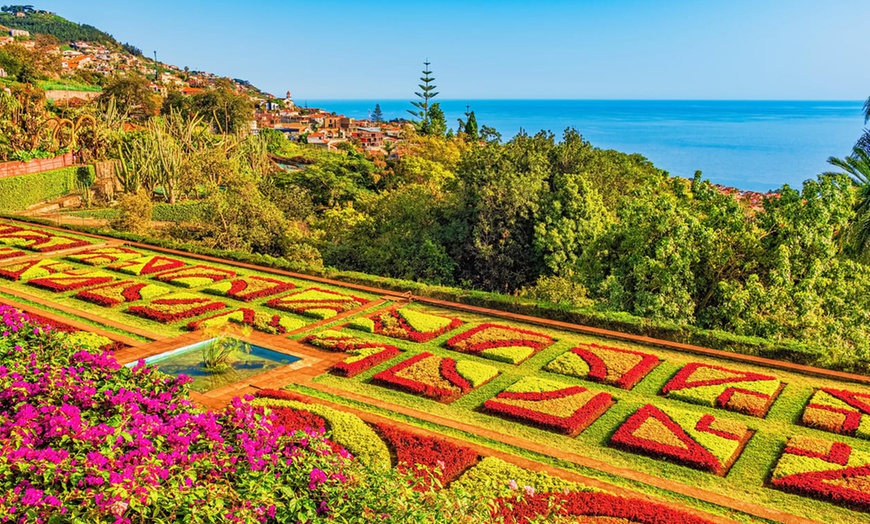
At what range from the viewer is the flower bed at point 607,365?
1343 cm

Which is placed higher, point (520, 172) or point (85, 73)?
point (85, 73)

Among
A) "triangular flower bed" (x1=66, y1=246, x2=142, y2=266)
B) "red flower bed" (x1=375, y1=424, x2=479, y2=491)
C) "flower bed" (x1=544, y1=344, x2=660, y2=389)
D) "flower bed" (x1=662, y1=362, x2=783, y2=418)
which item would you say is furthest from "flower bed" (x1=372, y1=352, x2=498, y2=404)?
"triangular flower bed" (x1=66, y1=246, x2=142, y2=266)

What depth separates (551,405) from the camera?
1219 centimetres

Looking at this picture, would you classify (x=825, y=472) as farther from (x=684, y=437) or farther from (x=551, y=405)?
(x=551, y=405)

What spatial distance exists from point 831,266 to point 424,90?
58.3 m

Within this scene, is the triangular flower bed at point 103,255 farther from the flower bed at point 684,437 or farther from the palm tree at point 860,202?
the palm tree at point 860,202

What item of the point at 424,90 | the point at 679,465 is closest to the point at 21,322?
the point at 679,465

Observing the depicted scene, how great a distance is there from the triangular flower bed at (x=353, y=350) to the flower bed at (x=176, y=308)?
330 cm

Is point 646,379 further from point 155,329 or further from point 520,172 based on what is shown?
point 520,172

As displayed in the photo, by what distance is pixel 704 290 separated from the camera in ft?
60.1

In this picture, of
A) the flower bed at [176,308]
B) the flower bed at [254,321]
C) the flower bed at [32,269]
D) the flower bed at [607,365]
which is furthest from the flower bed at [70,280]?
the flower bed at [607,365]

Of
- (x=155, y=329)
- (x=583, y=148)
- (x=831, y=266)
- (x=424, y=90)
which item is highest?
(x=424, y=90)

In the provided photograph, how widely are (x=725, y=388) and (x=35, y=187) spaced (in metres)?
35.3

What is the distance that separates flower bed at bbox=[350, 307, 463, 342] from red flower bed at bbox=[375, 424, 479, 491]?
4.88 m
